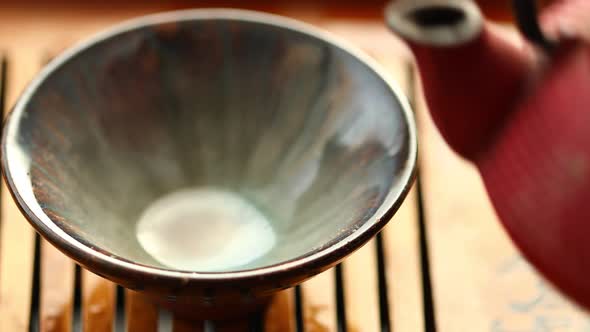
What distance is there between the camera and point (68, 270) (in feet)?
2.39

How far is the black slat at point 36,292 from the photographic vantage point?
673 mm

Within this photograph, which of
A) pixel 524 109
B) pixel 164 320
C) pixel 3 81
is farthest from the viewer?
pixel 3 81

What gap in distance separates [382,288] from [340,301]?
0.14ft

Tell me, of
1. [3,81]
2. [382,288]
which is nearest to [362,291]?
[382,288]

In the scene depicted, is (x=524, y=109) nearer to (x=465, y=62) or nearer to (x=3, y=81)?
(x=465, y=62)

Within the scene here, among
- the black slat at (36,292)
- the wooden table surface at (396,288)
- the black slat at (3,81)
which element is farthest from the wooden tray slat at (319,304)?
the black slat at (3,81)

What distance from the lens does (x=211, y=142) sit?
77 cm

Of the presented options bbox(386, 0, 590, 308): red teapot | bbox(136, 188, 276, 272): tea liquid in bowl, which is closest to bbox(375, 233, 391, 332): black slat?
bbox(136, 188, 276, 272): tea liquid in bowl

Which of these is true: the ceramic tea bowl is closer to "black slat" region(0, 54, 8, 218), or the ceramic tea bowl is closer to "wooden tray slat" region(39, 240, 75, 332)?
"wooden tray slat" region(39, 240, 75, 332)

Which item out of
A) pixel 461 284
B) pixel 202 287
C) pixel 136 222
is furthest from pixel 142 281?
pixel 461 284

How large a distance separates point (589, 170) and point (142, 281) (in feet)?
0.92

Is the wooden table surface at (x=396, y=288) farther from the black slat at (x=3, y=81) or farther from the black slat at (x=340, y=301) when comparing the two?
the black slat at (x=3, y=81)

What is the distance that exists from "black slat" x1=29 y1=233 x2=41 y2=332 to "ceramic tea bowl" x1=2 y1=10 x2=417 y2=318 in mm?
94

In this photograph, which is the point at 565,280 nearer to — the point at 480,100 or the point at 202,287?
the point at 480,100
